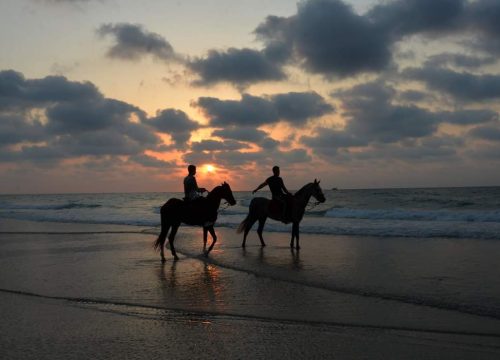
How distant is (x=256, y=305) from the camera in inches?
258

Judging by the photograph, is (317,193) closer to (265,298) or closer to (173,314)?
(265,298)

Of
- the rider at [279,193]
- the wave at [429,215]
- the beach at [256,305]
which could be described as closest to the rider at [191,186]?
the beach at [256,305]

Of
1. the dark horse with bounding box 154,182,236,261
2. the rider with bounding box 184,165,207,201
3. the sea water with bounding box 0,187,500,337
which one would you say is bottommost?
the sea water with bounding box 0,187,500,337

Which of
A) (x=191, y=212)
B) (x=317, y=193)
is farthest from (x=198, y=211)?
(x=317, y=193)

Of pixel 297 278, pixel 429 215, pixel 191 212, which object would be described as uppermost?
pixel 191 212

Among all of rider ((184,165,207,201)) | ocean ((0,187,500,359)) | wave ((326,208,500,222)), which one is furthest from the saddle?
wave ((326,208,500,222))

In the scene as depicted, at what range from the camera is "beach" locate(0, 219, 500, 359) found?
4.72 m

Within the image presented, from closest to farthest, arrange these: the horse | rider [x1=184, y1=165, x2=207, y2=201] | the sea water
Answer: the sea water, rider [x1=184, y1=165, x2=207, y2=201], the horse

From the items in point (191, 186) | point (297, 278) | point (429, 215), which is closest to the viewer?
point (297, 278)

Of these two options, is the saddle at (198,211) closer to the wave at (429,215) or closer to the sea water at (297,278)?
the sea water at (297,278)

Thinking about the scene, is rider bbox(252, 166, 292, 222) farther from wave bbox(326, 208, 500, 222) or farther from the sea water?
wave bbox(326, 208, 500, 222)

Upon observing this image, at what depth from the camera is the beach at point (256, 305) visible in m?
4.72

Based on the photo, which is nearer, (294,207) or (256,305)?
(256,305)

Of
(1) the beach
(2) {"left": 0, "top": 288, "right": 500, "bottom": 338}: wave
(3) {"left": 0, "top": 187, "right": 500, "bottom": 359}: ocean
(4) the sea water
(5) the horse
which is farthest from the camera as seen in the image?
(5) the horse
